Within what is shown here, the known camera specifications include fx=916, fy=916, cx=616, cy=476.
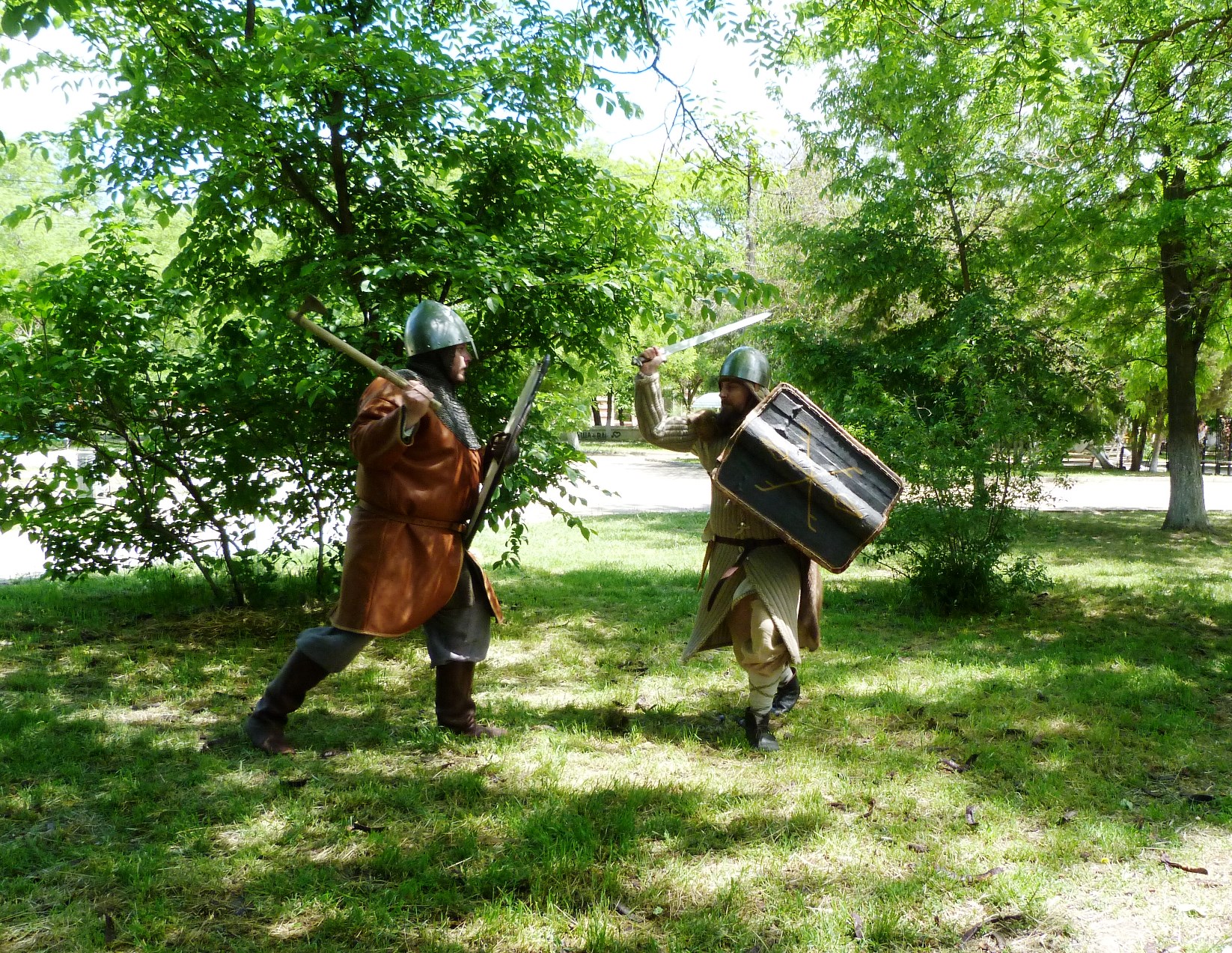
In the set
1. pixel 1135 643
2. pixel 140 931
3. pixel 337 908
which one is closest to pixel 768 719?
pixel 337 908

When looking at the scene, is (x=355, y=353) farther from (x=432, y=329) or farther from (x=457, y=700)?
(x=457, y=700)

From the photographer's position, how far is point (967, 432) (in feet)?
23.4

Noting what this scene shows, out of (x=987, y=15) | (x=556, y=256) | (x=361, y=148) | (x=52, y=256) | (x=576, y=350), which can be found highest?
(x=52, y=256)

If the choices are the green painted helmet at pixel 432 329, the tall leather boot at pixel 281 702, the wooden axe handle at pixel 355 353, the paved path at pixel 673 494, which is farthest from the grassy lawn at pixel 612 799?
the paved path at pixel 673 494

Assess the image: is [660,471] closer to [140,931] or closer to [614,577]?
[614,577]

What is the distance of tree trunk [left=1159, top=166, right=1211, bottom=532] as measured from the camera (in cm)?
1096

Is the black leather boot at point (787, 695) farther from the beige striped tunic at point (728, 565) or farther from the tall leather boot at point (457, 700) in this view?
the tall leather boot at point (457, 700)

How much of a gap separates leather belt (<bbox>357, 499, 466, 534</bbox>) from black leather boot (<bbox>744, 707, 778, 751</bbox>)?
1.66m

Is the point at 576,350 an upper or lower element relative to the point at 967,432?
upper

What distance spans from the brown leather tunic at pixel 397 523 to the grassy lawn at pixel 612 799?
0.67 meters

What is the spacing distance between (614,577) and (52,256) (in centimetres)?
1934

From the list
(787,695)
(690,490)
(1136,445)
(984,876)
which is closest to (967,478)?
(787,695)

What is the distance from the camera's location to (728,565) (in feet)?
14.5

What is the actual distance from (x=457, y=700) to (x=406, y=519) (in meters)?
0.91
